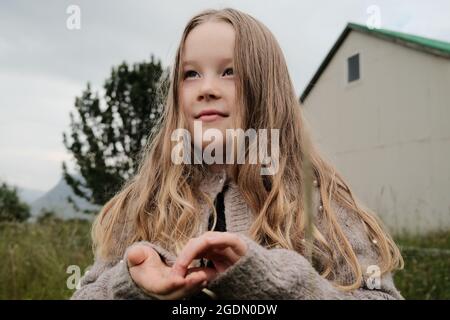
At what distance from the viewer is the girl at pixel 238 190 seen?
106 cm

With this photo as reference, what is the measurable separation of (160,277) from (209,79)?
55 centimetres

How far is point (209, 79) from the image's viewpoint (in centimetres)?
110

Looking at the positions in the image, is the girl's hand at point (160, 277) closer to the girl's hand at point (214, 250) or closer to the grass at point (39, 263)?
the girl's hand at point (214, 250)

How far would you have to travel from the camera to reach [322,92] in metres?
9.76

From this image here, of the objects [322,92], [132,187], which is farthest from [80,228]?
[322,92]

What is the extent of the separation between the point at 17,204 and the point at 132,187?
2250cm

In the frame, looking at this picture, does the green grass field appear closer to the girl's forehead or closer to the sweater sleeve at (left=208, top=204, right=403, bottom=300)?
the girl's forehead

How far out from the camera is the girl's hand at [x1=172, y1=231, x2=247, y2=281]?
612 millimetres

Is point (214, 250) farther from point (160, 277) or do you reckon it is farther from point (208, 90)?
point (208, 90)

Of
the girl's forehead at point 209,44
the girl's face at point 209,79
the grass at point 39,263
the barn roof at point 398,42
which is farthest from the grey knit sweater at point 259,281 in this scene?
the barn roof at point 398,42

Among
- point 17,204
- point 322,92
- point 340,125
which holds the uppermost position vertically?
point 322,92
